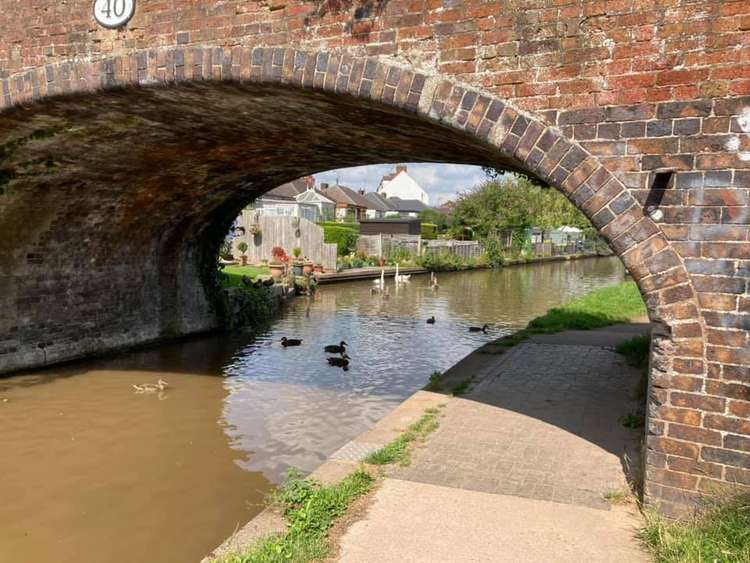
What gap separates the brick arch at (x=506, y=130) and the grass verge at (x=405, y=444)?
2170 mm

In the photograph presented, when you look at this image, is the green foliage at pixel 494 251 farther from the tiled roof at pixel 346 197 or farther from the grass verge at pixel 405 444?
the grass verge at pixel 405 444

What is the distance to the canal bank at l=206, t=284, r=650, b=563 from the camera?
4.00m

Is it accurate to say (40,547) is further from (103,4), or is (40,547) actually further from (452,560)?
(103,4)

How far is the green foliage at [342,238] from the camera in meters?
32.0

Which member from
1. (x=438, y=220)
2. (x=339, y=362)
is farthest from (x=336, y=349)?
(x=438, y=220)

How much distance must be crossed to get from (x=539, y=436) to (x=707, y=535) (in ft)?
8.11

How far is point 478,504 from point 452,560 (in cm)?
85

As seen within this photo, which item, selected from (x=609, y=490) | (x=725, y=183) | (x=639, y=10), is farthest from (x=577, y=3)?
(x=609, y=490)

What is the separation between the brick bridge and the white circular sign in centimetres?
9

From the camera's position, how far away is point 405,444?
19.4 feet

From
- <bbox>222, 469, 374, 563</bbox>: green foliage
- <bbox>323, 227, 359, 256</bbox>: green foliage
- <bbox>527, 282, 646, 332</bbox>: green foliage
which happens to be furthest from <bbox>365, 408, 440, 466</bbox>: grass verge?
<bbox>323, 227, 359, 256</bbox>: green foliage

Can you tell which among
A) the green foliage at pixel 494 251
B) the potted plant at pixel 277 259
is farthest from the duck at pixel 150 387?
the green foliage at pixel 494 251

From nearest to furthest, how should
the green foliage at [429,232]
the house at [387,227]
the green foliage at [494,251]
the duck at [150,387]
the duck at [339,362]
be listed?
the duck at [150,387], the duck at [339,362], the green foliage at [494,251], the house at [387,227], the green foliage at [429,232]

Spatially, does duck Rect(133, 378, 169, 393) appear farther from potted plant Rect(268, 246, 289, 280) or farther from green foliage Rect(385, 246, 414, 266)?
green foliage Rect(385, 246, 414, 266)
